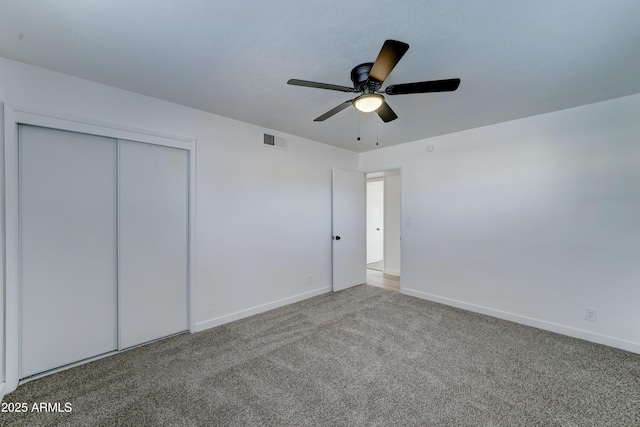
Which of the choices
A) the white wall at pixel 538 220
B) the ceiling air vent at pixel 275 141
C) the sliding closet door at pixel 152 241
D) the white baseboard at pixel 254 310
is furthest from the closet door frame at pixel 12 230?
the white wall at pixel 538 220

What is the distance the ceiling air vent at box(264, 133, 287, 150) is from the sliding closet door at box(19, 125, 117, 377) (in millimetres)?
1716

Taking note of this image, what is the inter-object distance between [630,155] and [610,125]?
0.36m

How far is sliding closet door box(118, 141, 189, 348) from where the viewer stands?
2.61 meters

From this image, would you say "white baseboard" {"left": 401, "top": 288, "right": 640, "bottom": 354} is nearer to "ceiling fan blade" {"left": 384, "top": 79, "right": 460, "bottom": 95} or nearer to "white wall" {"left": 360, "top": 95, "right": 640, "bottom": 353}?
"white wall" {"left": 360, "top": 95, "right": 640, "bottom": 353}

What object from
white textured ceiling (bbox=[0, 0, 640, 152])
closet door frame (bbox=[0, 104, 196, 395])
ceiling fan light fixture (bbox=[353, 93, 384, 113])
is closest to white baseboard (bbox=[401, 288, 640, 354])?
white textured ceiling (bbox=[0, 0, 640, 152])

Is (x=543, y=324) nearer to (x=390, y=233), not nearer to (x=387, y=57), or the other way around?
(x=390, y=233)

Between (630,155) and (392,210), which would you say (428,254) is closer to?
(392,210)

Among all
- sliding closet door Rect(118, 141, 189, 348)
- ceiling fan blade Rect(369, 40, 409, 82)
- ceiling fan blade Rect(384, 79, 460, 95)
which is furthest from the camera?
sliding closet door Rect(118, 141, 189, 348)

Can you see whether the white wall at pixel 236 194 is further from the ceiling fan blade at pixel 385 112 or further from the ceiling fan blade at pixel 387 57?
the ceiling fan blade at pixel 387 57

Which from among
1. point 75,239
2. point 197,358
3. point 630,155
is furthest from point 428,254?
point 75,239

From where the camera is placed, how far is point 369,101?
1957 millimetres

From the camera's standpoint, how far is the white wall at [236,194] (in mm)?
2303

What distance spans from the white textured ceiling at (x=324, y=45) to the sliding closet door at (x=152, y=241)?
0.70 meters

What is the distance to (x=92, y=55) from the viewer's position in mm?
1985
